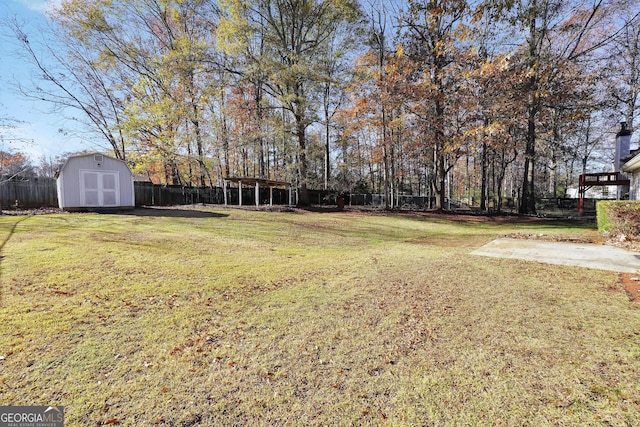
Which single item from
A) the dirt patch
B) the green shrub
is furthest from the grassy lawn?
the green shrub

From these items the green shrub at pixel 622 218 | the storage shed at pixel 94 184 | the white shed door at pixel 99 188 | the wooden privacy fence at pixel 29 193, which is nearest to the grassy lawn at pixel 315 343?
the green shrub at pixel 622 218

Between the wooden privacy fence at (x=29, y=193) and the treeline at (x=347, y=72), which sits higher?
the treeline at (x=347, y=72)

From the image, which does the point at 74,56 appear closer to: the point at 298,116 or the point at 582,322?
the point at 298,116

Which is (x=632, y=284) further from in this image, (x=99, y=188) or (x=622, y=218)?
(x=99, y=188)

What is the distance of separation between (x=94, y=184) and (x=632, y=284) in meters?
16.3

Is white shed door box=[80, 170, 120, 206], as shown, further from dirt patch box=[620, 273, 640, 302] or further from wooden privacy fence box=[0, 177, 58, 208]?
dirt patch box=[620, 273, 640, 302]

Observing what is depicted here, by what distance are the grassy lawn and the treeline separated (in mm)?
12209

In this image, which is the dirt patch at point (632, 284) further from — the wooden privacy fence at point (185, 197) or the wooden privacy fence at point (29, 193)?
the wooden privacy fence at point (29, 193)

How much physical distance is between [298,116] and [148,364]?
16.4 m

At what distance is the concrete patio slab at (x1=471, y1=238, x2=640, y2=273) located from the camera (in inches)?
187

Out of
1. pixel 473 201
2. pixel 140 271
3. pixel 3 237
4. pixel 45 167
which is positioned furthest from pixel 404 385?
pixel 45 167

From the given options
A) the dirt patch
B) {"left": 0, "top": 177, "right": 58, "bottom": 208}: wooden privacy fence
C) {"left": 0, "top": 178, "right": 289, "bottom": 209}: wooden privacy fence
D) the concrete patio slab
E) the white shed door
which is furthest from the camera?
{"left": 0, "top": 178, "right": 289, "bottom": 209}: wooden privacy fence

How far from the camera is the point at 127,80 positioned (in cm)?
1838

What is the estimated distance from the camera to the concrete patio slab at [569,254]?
15.6 feet
